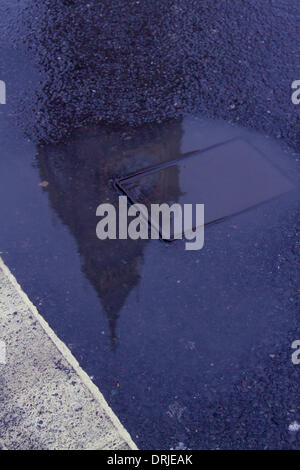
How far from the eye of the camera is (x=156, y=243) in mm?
3338

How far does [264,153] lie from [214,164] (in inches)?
15.5

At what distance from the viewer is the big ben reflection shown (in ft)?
10.5

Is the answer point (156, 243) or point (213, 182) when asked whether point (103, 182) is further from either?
point (213, 182)

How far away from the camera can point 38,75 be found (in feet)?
14.6

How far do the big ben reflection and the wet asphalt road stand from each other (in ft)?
0.03

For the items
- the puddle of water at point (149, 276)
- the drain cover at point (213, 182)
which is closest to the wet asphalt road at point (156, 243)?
the puddle of water at point (149, 276)

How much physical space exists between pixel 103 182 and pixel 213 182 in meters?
0.78

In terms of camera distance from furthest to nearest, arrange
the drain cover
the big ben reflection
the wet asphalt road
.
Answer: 1. the drain cover
2. the big ben reflection
3. the wet asphalt road

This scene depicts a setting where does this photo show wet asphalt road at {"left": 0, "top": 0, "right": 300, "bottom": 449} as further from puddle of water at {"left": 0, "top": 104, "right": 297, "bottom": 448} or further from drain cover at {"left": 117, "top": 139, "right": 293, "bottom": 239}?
drain cover at {"left": 117, "top": 139, "right": 293, "bottom": 239}

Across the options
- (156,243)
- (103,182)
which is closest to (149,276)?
(156,243)

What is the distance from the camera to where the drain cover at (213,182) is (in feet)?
11.7

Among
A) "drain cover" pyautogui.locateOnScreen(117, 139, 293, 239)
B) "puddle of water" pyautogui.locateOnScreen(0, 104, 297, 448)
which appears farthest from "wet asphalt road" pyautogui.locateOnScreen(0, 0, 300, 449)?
"drain cover" pyautogui.locateOnScreen(117, 139, 293, 239)

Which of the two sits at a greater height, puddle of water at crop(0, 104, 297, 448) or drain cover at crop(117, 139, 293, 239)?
drain cover at crop(117, 139, 293, 239)
